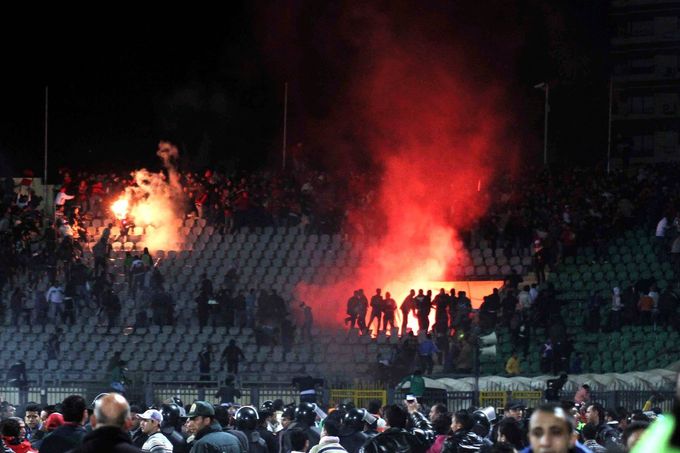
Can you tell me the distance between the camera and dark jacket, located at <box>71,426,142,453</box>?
6809 millimetres

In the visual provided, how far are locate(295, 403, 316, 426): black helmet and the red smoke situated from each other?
2144cm

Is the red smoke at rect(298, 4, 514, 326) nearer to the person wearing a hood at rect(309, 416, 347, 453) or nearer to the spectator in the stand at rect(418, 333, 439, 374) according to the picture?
the spectator in the stand at rect(418, 333, 439, 374)

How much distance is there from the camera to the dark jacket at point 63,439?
9.27m

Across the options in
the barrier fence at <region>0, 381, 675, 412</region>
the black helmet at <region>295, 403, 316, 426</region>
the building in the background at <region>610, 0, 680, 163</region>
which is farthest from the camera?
the building in the background at <region>610, 0, 680, 163</region>

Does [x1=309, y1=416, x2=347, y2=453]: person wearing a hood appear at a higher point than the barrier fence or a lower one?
higher

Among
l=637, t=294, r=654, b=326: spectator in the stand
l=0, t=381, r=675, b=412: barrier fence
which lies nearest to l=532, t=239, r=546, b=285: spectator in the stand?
l=637, t=294, r=654, b=326: spectator in the stand

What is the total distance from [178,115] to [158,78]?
1.76 meters

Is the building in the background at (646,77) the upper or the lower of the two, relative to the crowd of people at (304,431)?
upper

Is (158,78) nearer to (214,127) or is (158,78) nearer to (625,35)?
(214,127)

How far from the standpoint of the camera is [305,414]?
13234 mm

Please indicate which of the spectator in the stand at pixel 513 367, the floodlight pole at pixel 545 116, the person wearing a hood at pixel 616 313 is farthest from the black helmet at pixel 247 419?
the floodlight pole at pixel 545 116

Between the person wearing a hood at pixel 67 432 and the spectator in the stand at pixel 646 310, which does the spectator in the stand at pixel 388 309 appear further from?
the person wearing a hood at pixel 67 432

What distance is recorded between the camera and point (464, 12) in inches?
1853

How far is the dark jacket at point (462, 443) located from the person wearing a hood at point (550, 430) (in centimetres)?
508
